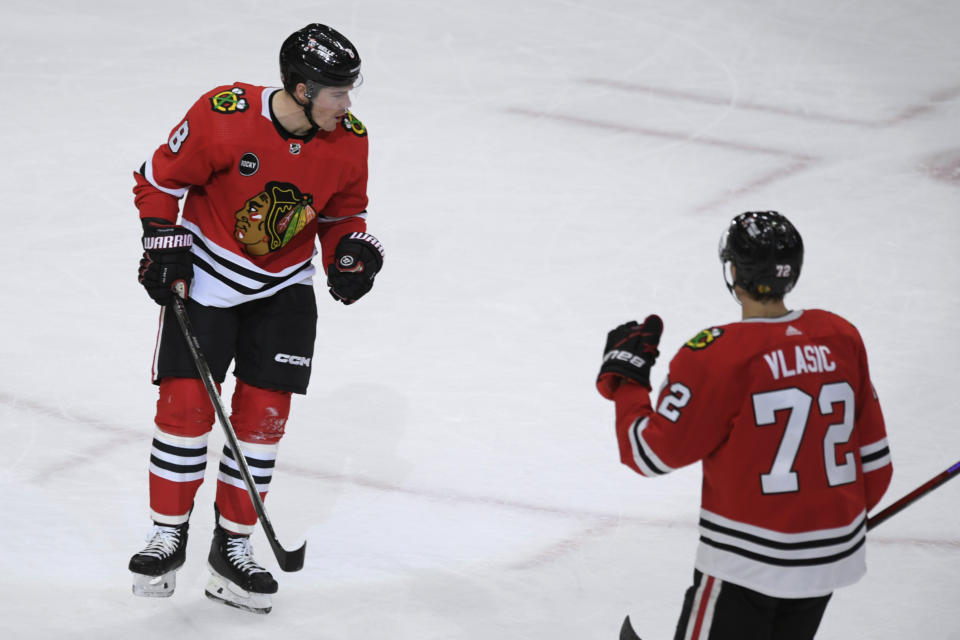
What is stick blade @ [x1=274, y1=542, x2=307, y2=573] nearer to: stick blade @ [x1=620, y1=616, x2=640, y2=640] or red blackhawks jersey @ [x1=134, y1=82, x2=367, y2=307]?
red blackhawks jersey @ [x1=134, y1=82, x2=367, y2=307]

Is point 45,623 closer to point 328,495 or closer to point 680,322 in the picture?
point 328,495

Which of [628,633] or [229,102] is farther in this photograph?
[229,102]

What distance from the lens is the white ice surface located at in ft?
10.2

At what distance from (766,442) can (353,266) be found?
119 cm

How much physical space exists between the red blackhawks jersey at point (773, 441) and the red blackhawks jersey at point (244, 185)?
103 centimetres

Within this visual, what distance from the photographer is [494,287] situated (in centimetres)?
465

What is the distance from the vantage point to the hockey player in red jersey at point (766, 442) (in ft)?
6.74

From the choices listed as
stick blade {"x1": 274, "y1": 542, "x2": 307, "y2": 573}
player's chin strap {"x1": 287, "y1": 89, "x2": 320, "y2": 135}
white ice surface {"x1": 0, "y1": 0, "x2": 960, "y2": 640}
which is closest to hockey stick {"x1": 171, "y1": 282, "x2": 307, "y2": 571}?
stick blade {"x1": 274, "y1": 542, "x2": 307, "y2": 573}

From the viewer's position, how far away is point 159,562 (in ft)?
9.27

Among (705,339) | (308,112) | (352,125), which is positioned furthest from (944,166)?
(705,339)

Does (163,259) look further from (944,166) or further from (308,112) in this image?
(944,166)

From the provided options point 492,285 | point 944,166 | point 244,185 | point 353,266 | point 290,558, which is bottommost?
point 290,558

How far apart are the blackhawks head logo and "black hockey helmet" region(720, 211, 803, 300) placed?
1070 millimetres

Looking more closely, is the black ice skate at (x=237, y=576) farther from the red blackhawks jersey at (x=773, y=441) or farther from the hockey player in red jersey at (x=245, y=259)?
the red blackhawks jersey at (x=773, y=441)
